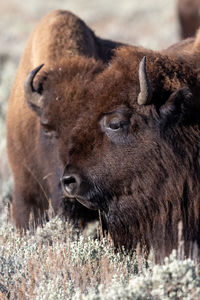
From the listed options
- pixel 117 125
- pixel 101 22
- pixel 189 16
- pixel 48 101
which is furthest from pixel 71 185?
pixel 101 22

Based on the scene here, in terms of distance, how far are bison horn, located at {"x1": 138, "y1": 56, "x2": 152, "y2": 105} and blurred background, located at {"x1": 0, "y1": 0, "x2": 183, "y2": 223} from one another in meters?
5.32

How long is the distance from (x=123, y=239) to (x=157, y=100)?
45.1 inches

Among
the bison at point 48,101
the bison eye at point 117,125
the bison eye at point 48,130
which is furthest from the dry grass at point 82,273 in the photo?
the bison eye at point 117,125

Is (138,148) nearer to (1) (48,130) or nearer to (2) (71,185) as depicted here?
(2) (71,185)

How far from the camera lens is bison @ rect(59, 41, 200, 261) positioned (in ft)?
14.0

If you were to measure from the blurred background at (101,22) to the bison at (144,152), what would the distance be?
5074 millimetres

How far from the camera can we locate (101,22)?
2738 cm

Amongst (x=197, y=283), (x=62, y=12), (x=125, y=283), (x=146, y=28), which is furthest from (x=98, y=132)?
(x=146, y=28)

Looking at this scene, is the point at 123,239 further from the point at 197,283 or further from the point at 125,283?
the point at 197,283

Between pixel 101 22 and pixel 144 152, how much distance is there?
23880mm

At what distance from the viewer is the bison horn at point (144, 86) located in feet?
13.3

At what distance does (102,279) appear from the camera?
366 cm

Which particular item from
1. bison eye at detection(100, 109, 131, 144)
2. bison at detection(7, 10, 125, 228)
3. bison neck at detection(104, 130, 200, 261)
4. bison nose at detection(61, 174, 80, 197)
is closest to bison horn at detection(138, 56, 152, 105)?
bison eye at detection(100, 109, 131, 144)

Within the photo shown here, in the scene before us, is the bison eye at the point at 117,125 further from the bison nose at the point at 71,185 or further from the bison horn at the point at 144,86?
the bison nose at the point at 71,185
